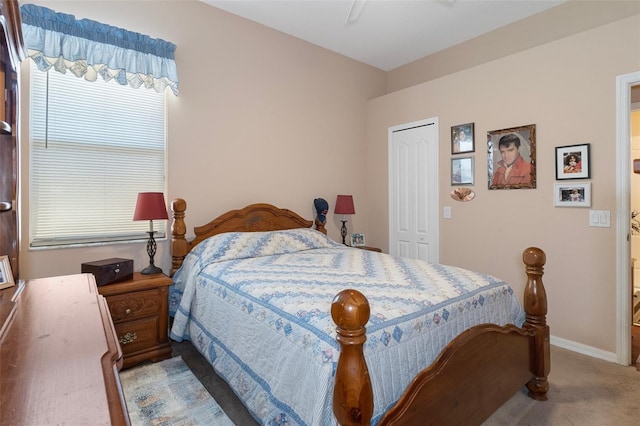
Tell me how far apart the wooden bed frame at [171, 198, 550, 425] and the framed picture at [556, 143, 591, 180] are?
3.91 ft

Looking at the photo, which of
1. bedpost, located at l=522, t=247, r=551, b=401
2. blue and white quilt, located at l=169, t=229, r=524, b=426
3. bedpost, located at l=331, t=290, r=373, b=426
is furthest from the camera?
bedpost, located at l=522, t=247, r=551, b=401

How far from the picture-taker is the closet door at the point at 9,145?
55.3 inches

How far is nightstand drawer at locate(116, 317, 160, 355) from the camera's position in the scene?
2.31m

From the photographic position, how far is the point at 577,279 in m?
2.78

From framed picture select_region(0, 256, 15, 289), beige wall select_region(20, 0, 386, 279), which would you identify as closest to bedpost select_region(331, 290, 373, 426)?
framed picture select_region(0, 256, 15, 289)

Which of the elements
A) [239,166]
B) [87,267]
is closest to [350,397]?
[87,267]

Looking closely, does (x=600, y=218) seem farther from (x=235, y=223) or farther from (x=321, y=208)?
(x=235, y=223)

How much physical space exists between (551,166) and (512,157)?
0.32 meters

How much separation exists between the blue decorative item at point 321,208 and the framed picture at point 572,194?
2111 millimetres

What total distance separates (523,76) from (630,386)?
2.47 meters

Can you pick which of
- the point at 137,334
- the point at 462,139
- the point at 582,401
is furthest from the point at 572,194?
the point at 137,334

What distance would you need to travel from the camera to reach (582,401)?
2.04m

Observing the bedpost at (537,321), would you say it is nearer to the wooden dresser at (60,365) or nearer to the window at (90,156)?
the wooden dresser at (60,365)

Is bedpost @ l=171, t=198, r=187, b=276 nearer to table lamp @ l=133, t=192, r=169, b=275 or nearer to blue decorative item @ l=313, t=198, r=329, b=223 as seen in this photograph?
table lamp @ l=133, t=192, r=169, b=275
